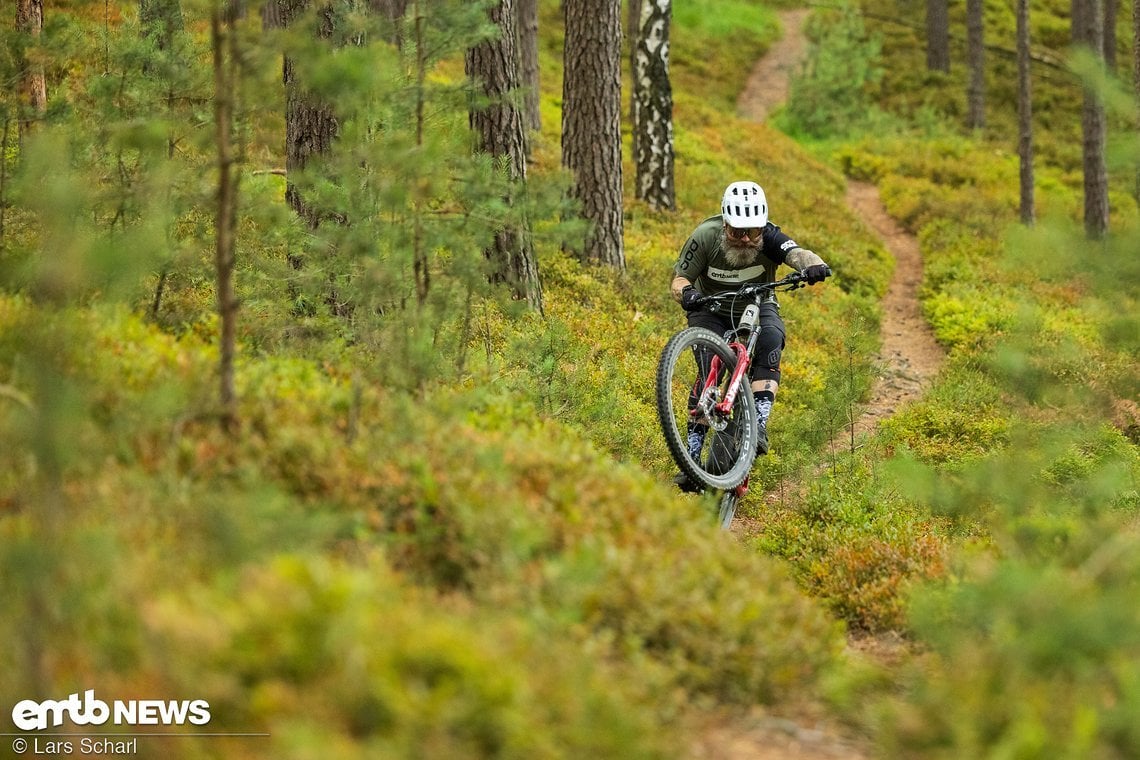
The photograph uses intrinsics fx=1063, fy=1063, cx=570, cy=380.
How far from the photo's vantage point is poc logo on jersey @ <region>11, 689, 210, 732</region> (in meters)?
3.61

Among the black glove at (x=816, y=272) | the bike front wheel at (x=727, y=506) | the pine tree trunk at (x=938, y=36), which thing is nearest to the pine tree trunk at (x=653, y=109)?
the black glove at (x=816, y=272)

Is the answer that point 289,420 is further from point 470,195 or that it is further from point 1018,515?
point 1018,515

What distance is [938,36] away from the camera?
3816cm

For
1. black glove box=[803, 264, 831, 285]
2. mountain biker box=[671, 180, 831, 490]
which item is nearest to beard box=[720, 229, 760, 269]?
mountain biker box=[671, 180, 831, 490]

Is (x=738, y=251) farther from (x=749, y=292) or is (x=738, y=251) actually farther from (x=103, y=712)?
(x=103, y=712)

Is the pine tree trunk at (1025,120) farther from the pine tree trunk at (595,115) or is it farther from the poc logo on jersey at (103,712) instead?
the poc logo on jersey at (103,712)

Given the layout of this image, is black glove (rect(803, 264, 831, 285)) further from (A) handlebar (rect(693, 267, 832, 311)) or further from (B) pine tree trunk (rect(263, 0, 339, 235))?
(B) pine tree trunk (rect(263, 0, 339, 235))

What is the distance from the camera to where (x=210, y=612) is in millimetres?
3697

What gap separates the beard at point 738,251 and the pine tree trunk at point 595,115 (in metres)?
5.19

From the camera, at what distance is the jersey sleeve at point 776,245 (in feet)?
27.5

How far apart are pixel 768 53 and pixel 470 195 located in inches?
1567

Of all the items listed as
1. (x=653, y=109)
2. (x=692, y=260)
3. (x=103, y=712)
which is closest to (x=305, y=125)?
(x=692, y=260)

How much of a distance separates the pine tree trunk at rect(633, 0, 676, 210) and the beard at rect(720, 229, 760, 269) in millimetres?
9429

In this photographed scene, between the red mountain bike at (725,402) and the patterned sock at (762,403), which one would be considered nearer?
the red mountain bike at (725,402)
